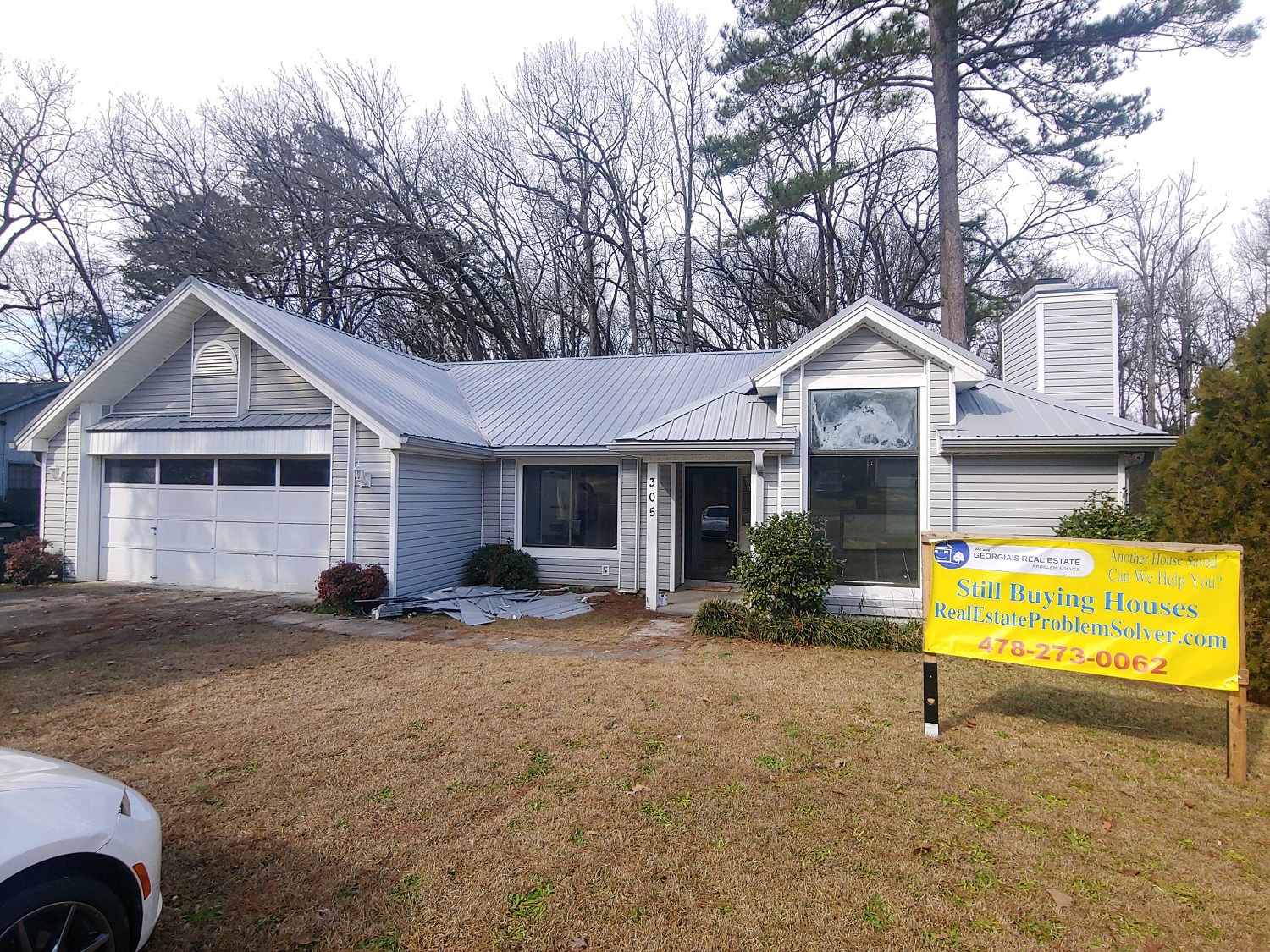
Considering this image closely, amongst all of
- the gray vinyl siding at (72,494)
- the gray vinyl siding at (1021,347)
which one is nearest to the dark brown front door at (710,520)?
the gray vinyl siding at (1021,347)

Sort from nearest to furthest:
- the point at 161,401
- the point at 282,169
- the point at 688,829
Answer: the point at 688,829 → the point at 161,401 → the point at 282,169

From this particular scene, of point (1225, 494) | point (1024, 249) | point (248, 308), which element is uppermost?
point (1024, 249)

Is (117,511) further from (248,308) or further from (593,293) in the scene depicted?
(593,293)

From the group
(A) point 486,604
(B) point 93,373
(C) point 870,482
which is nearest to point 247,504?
(B) point 93,373

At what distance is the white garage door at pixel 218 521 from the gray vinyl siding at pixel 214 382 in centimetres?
97

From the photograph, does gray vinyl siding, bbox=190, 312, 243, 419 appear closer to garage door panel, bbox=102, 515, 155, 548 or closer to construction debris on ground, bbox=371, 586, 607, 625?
garage door panel, bbox=102, 515, 155, 548

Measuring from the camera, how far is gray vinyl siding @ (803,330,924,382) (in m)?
9.56

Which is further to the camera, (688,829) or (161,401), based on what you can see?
(161,401)

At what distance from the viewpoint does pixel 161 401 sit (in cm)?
1307

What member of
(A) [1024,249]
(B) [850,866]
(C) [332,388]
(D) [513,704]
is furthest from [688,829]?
(A) [1024,249]

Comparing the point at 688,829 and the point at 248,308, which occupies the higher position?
the point at 248,308

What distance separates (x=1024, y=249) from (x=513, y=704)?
886 inches

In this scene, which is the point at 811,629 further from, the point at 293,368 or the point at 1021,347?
the point at 293,368

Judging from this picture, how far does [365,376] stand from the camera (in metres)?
12.7
